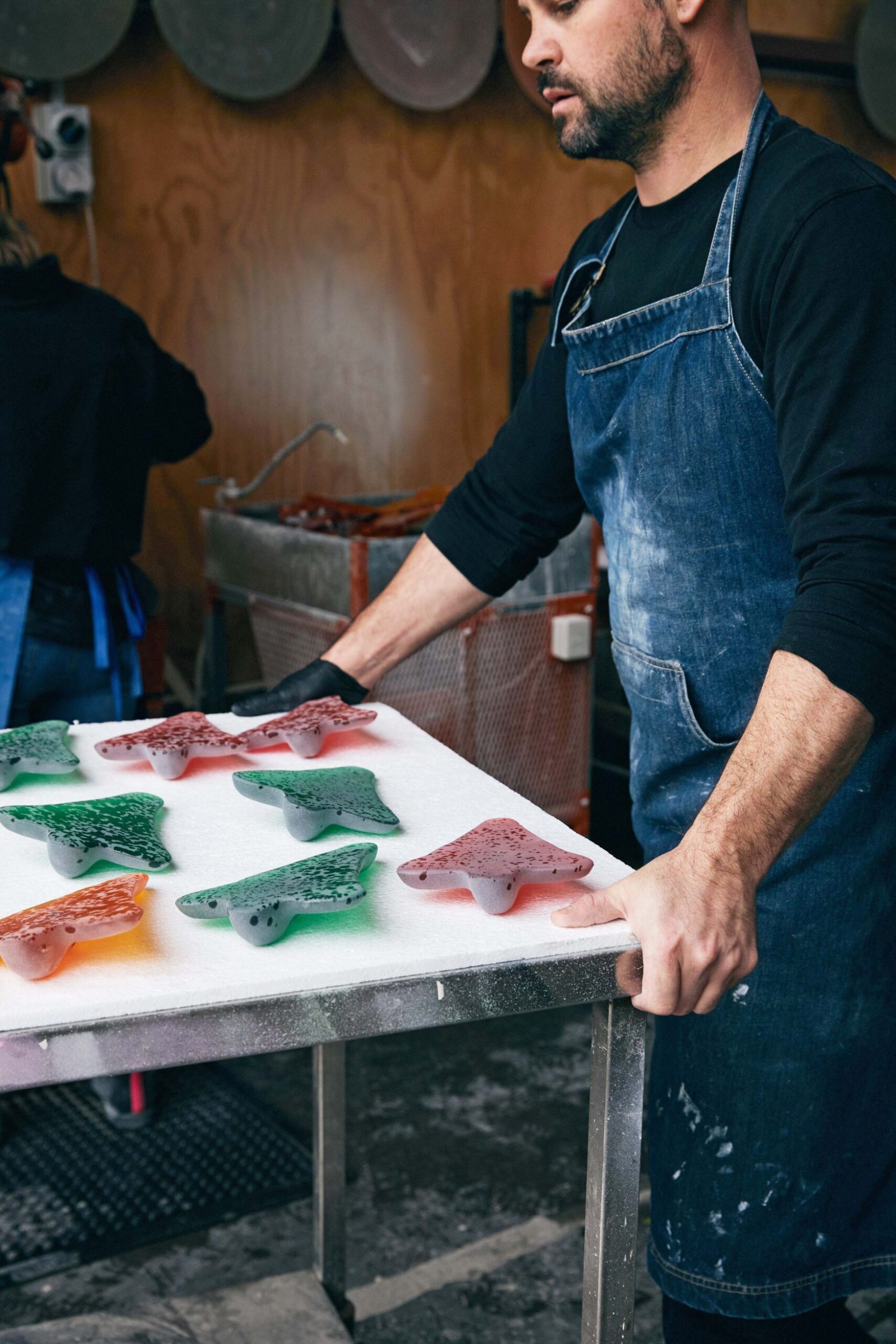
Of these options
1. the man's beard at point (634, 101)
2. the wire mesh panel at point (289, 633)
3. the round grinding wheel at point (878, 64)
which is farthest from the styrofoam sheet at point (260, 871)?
the round grinding wheel at point (878, 64)

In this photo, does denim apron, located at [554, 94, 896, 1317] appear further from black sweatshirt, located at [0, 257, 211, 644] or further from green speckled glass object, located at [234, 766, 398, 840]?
black sweatshirt, located at [0, 257, 211, 644]

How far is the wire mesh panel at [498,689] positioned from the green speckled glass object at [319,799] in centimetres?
136

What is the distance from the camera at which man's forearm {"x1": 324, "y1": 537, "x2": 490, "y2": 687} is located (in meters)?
1.42

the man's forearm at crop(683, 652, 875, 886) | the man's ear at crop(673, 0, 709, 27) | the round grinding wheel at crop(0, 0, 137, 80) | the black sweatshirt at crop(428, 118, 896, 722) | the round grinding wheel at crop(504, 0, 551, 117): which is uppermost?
the round grinding wheel at crop(504, 0, 551, 117)

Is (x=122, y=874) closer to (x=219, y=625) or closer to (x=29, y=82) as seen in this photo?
(x=219, y=625)

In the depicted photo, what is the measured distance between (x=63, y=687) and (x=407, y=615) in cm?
92

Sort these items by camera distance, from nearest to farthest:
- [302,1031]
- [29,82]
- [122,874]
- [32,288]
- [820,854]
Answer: [302,1031], [122,874], [820,854], [32,288], [29,82]

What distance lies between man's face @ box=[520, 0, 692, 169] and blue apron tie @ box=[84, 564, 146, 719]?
1206 mm

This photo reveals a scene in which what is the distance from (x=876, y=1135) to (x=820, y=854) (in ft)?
0.93

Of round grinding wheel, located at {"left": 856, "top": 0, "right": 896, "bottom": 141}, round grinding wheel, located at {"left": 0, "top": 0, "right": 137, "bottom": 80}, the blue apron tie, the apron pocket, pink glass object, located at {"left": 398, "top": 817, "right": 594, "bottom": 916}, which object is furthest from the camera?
round grinding wheel, located at {"left": 856, "top": 0, "right": 896, "bottom": 141}

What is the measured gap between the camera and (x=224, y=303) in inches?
129

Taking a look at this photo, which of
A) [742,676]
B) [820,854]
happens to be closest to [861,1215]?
[820,854]

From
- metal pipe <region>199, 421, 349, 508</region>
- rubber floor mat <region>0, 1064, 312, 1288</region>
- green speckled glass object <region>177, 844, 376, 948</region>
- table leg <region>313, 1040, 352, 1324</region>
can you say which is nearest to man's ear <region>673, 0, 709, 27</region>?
green speckled glass object <region>177, 844, 376, 948</region>

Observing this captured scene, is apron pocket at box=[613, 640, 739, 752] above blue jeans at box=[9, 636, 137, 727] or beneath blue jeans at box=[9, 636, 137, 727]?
above
